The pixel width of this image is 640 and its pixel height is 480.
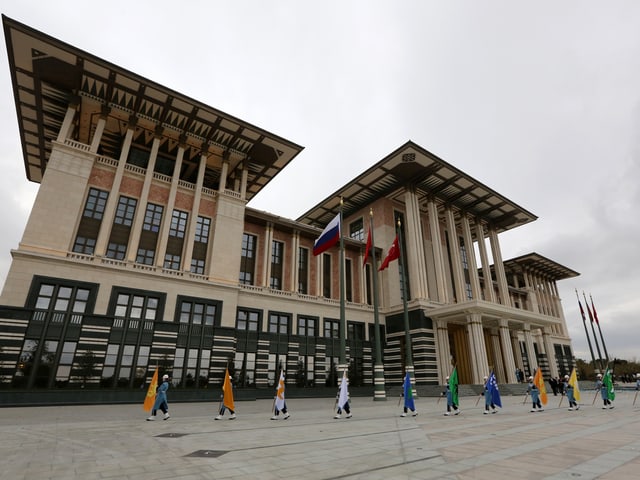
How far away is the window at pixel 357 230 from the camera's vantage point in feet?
144

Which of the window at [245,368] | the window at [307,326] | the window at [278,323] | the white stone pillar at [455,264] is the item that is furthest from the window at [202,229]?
the white stone pillar at [455,264]

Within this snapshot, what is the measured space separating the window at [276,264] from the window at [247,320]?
14.2ft

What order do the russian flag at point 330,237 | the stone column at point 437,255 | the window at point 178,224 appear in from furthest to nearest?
the stone column at point 437,255 < the window at point 178,224 < the russian flag at point 330,237

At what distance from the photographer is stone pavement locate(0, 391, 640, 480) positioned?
5.92 m

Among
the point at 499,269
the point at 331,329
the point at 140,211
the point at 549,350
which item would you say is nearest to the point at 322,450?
the point at 140,211

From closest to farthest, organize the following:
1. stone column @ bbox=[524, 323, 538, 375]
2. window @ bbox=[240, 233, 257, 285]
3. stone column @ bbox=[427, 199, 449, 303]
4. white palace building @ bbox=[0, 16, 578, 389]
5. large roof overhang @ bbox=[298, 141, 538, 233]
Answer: white palace building @ bbox=[0, 16, 578, 389] → window @ bbox=[240, 233, 257, 285] → stone column @ bbox=[524, 323, 538, 375] → large roof overhang @ bbox=[298, 141, 538, 233] → stone column @ bbox=[427, 199, 449, 303]

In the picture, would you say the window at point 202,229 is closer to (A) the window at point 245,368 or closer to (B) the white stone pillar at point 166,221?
(B) the white stone pillar at point 166,221

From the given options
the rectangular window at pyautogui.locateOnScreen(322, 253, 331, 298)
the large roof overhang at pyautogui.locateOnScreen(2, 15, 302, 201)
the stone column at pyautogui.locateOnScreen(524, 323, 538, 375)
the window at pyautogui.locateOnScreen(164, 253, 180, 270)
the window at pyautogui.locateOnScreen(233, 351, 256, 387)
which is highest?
the large roof overhang at pyautogui.locateOnScreen(2, 15, 302, 201)

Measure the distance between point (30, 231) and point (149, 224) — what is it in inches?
287

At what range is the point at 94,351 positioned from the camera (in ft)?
69.2

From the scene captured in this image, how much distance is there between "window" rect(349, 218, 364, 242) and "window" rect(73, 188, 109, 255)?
27332 millimetres

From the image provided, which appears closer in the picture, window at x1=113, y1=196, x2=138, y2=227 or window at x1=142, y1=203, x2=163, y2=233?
window at x1=113, y1=196, x2=138, y2=227

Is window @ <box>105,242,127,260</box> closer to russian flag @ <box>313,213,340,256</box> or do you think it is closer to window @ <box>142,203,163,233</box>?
window @ <box>142,203,163,233</box>

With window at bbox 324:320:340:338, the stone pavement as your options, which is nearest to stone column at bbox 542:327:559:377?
window at bbox 324:320:340:338
